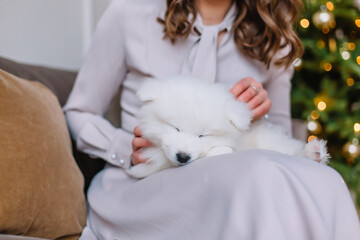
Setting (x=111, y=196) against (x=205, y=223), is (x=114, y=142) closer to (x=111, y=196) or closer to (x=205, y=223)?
(x=111, y=196)

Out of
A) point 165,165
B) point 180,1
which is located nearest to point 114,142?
point 165,165

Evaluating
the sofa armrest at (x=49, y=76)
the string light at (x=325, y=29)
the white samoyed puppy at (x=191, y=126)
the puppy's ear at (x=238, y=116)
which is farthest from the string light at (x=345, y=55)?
the sofa armrest at (x=49, y=76)

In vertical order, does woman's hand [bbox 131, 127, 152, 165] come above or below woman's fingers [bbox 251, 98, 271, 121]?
below

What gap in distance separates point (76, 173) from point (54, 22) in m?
1.11

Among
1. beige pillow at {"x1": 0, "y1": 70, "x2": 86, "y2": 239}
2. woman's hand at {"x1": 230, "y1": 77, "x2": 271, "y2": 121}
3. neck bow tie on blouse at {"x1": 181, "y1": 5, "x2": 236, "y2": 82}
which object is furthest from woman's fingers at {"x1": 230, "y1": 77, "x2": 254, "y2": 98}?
beige pillow at {"x1": 0, "y1": 70, "x2": 86, "y2": 239}

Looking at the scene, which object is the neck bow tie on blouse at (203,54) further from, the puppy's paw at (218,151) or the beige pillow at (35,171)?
the beige pillow at (35,171)

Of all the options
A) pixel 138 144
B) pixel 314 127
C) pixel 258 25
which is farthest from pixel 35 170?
pixel 314 127

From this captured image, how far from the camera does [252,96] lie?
115 cm

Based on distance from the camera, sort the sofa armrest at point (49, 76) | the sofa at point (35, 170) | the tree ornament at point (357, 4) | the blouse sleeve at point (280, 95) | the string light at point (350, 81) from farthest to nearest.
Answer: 1. the string light at point (350, 81)
2. the tree ornament at point (357, 4)
3. the blouse sleeve at point (280, 95)
4. the sofa armrest at point (49, 76)
5. the sofa at point (35, 170)

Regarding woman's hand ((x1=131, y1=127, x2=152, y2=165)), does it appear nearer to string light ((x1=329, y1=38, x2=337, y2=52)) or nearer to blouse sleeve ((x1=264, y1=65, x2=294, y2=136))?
blouse sleeve ((x1=264, y1=65, x2=294, y2=136))

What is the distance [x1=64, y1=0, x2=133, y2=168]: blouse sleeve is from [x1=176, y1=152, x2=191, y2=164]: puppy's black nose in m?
0.37

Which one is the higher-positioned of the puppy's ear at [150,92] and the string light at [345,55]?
the puppy's ear at [150,92]

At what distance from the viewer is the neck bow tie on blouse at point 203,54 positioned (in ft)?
4.19

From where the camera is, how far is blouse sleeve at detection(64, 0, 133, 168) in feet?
4.13
